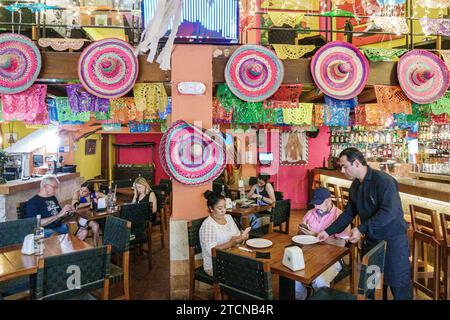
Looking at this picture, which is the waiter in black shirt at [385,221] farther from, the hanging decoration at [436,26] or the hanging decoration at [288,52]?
the hanging decoration at [436,26]

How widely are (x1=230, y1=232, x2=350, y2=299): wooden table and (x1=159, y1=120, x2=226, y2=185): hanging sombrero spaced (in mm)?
996

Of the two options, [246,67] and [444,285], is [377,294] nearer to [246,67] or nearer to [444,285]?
[444,285]

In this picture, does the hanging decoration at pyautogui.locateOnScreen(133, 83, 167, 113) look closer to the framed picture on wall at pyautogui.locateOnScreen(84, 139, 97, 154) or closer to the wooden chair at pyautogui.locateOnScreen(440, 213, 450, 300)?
the wooden chair at pyautogui.locateOnScreen(440, 213, 450, 300)

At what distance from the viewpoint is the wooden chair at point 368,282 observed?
1834mm

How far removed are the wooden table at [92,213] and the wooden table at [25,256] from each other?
1078 millimetres

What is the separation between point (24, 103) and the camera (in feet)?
12.0

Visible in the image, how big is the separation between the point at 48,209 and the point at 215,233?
2.33 m

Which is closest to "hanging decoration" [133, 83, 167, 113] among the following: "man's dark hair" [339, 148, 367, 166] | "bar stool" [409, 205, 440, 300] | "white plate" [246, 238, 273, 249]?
"white plate" [246, 238, 273, 249]

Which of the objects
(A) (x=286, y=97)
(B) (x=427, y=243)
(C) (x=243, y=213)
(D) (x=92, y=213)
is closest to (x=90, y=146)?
(D) (x=92, y=213)

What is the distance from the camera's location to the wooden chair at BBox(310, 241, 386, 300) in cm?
183

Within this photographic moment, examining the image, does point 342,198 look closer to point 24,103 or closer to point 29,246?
point 29,246

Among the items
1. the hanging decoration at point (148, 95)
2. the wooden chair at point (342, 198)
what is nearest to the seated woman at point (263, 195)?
the wooden chair at point (342, 198)
